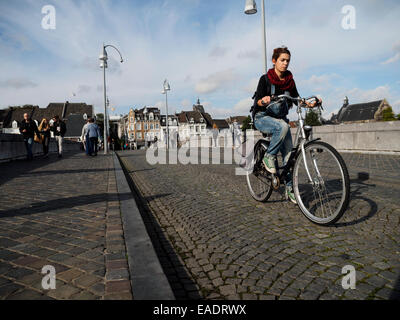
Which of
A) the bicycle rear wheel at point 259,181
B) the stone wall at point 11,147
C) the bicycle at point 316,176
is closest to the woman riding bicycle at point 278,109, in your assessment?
the bicycle at point 316,176

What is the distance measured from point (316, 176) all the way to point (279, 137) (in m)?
0.77

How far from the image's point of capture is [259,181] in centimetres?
461

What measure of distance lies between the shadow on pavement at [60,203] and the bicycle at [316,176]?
2562 millimetres

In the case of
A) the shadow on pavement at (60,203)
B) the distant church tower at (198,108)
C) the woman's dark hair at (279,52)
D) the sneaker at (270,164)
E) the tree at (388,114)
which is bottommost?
the shadow on pavement at (60,203)

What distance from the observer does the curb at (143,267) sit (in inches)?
71.4

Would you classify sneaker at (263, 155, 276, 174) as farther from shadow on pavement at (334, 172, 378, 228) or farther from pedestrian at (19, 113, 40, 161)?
pedestrian at (19, 113, 40, 161)

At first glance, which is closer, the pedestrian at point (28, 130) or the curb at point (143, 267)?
the curb at point (143, 267)

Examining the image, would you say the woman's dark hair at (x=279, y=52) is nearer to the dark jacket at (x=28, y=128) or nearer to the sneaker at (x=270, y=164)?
the sneaker at (x=270, y=164)

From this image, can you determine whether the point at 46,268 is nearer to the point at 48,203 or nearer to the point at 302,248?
the point at 302,248

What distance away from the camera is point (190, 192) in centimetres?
561

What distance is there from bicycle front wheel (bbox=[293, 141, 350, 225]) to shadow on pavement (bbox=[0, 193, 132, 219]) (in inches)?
104

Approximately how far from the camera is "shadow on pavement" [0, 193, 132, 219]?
3.87 metres

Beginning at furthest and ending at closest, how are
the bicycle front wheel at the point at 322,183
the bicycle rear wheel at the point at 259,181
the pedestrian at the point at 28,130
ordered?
the pedestrian at the point at 28,130 < the bicycle rear wheel at the point at 259,181 < the bicycle front wheel at the point at 322,183

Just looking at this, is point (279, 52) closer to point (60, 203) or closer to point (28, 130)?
point (60, 203)
